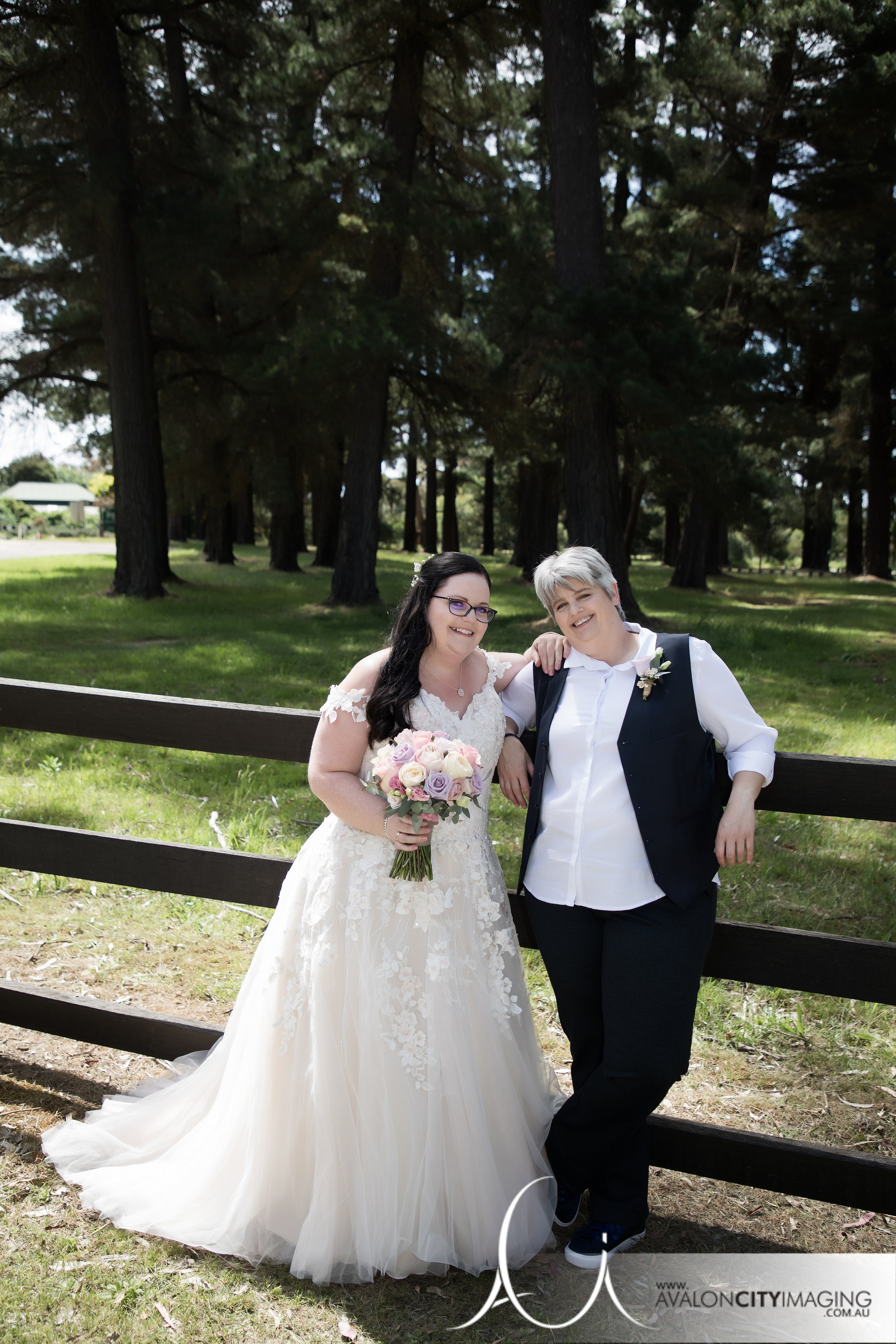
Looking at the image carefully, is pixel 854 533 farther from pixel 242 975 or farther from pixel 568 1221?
pixel 568 1221

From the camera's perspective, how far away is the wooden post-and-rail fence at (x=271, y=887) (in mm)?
2758

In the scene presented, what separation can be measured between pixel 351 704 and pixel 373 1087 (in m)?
1.07

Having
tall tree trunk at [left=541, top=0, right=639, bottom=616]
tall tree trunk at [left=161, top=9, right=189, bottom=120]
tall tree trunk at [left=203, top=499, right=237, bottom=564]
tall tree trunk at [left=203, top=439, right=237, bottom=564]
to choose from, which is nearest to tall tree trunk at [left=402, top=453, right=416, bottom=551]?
tall tree trunk at [left=203, top=439, right=237, bottom=564]

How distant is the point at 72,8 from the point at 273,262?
5011 mm

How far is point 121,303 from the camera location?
A: 16.8 m

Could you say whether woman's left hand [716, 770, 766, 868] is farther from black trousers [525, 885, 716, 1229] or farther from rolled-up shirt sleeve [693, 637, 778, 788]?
black trousers [525, 885, 716, 1229]

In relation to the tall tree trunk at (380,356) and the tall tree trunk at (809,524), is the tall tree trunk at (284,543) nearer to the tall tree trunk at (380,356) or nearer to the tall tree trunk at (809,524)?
the tall tree trunk at (380,356)

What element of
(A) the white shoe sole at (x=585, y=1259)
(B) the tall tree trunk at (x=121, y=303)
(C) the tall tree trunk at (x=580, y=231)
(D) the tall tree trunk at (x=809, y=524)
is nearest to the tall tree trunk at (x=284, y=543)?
(B) the tall tree trunk at (x=121, y=303)

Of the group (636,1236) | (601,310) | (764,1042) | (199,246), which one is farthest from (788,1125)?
(199,246)

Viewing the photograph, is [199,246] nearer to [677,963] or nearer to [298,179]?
[298,179]

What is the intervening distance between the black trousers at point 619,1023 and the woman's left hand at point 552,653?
0.69 m

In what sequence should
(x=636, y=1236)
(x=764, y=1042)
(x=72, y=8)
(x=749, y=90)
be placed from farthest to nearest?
(x=749, y=90) → (x=72, y=8) → (x=764, y=1042) → (x=636, y=1236)

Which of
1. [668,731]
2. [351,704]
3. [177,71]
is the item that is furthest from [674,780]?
[177,71]

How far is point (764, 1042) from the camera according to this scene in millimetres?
4121
